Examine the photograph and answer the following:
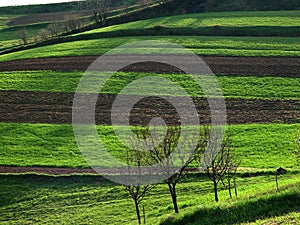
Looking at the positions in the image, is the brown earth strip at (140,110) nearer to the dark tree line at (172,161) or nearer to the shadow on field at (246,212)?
the dark tree line at (172,161)

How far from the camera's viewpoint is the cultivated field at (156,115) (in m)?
32.2

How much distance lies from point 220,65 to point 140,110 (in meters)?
20.0

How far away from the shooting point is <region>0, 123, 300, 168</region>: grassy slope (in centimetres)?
4078

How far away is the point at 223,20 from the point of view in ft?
293

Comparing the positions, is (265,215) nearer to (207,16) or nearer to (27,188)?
(27,188)

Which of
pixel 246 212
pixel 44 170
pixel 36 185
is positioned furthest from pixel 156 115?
pixel 246 212

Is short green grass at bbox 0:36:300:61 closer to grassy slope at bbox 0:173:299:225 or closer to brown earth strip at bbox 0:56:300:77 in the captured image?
brown earth strip at bbox 0:56:300:77

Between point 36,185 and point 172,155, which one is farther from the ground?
point 172,155

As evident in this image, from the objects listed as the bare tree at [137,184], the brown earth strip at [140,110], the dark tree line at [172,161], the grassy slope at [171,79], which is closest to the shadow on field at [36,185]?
the bare tree at [137,184]

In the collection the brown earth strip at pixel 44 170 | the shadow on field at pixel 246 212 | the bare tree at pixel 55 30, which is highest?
the bare tree at pixel 55 30

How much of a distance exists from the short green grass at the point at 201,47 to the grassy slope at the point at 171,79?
10.6 meters

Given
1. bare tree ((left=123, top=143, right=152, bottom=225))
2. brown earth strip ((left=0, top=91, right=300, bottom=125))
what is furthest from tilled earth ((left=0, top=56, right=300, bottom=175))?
bare tree ((left=123, top=143, right=152, bottom=225))

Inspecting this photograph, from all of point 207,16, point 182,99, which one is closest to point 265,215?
point 182,99

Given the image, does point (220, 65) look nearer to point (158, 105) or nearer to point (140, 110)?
point (158, 105)
